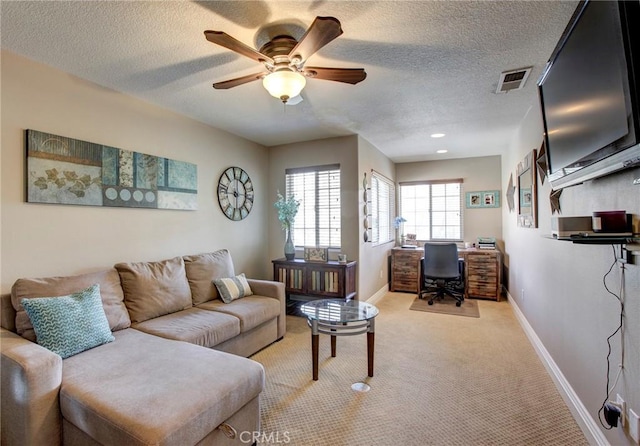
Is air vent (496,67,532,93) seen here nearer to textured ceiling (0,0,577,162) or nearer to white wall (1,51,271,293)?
textured ceiling (0,0,577,162)

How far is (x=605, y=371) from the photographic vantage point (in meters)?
1.65

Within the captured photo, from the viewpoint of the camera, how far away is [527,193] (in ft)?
11.1

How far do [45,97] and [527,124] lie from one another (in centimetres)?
448

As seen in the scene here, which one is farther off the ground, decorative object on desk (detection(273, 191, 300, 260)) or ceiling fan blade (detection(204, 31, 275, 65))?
ceiling fan blade (detection(204, 31, 275, 65))

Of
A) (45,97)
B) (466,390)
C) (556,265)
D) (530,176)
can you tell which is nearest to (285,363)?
(466,390)

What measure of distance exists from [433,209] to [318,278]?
126 inches

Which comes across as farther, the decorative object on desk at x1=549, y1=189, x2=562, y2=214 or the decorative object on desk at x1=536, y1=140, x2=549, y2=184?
the decorative object on desk at x1=536, y1=140, x2=549, y2=184

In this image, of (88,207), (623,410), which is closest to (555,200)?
(623,410)

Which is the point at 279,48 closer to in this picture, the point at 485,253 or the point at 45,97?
the point at 45,97

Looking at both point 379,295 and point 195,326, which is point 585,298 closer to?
point 195,326

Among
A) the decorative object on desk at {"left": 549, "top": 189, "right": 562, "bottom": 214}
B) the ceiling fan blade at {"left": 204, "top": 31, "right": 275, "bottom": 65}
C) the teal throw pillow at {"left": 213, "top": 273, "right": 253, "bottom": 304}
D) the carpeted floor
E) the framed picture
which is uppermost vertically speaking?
the ceiling fan blade at {"left": 204, "top": 31, "right": 275, "bottom": 65}

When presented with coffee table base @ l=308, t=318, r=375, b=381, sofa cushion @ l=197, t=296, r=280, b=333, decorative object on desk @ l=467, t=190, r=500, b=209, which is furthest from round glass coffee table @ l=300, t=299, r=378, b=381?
decorative object on desk @ l=467, t=190, r=500, b=209

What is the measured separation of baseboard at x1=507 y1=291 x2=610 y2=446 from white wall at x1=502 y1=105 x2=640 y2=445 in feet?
0.14

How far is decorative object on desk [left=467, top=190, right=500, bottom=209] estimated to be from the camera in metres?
5.55
